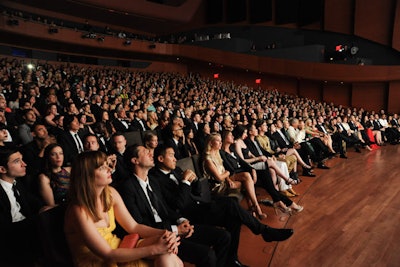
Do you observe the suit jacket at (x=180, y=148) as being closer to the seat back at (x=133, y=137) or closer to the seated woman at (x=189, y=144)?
the seated woman at (x=189, y=144)

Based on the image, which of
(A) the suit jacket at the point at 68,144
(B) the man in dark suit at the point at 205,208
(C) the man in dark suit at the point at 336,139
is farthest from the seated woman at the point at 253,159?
(C) the man in dark suit at the point at 336,139

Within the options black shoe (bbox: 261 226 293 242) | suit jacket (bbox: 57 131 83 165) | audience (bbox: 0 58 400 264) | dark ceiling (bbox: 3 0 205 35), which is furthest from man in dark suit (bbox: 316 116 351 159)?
dark ceiling (bbox: 3 0 205 35)

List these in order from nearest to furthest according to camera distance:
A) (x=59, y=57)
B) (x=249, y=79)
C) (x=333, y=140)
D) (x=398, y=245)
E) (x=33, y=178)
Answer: (x=33, y=178) → (x=398, y=245) → (x=333, y=140) → (x=59, y=57) → (x=249, y=79)

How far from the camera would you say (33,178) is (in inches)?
56.7

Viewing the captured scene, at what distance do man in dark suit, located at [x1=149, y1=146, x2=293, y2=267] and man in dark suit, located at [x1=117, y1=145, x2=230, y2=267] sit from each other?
0.12 meters

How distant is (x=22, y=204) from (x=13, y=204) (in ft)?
0.11

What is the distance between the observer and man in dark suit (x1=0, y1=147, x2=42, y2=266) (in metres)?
1.04

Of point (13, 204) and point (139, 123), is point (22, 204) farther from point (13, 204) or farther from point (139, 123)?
point (139, 123)

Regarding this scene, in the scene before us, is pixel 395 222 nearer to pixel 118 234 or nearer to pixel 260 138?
pixel 260 138

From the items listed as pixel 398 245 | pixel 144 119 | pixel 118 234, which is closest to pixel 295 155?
pixel 398 245

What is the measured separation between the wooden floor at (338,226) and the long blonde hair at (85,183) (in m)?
0.93

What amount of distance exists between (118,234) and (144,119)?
269 cm

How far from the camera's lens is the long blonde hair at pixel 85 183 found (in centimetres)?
90

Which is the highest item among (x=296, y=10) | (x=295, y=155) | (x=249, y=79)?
(x=296, y=10)
